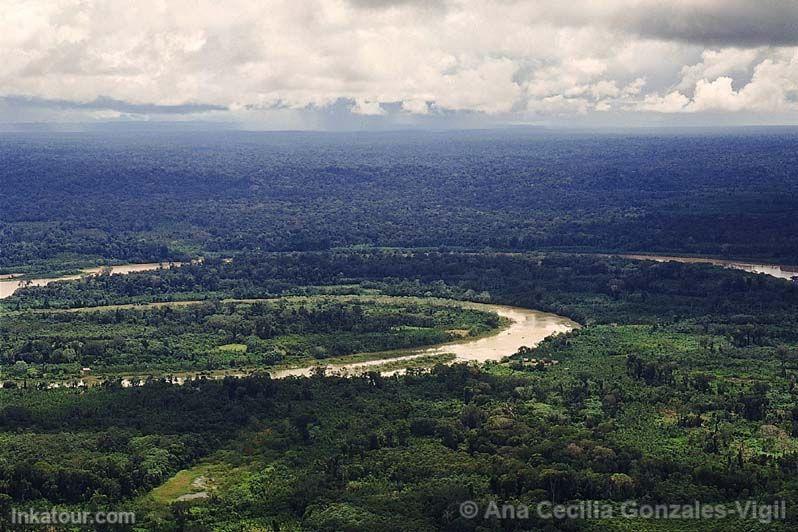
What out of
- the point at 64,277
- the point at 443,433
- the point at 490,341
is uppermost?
the point at 443,433

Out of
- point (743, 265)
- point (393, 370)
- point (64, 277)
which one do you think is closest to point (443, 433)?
point (393, 370)

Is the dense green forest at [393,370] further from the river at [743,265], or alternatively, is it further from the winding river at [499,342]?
the river at [743,265]

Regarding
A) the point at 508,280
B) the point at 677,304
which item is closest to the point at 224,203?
the point at 508,280

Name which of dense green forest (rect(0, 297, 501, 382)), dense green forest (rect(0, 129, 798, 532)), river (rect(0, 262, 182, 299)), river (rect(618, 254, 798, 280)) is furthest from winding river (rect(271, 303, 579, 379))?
river (rect(0, 262, 182, 299))

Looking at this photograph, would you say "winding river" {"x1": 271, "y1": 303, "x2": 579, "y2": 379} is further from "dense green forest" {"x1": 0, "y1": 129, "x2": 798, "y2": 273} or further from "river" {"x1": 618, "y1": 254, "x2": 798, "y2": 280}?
"dense green forest" {"x1": 0, "y1": 129, "x2": 798, "y2": 273}

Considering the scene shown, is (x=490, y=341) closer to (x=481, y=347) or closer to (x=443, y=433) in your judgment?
(x=481, y=347)

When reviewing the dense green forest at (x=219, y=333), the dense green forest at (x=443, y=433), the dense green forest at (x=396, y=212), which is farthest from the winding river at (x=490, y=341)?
the dense green forest at (x=396, y=212)
